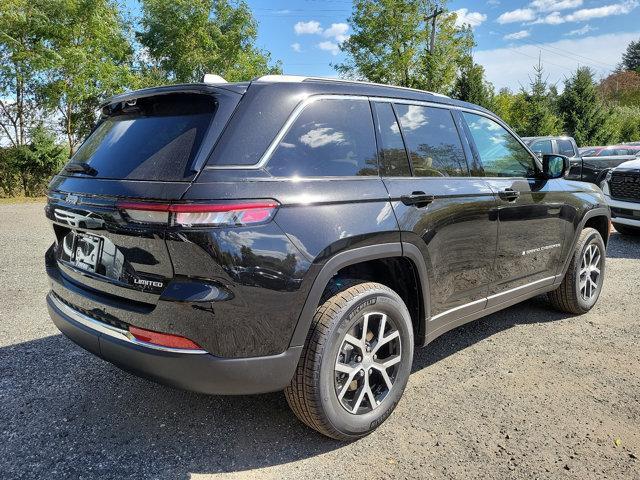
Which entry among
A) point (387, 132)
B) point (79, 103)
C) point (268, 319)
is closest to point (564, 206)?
point (387, 132)

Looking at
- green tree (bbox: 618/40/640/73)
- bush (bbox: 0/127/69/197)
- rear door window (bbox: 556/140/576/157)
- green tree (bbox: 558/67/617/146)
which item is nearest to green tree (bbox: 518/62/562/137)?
green tree (bbox: 558/67/617/146)

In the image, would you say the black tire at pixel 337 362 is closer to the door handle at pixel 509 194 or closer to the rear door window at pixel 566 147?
the door handle at pixel 509 194

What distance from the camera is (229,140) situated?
224 centimetres

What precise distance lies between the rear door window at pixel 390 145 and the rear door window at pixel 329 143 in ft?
0.21

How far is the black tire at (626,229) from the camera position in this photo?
8500 millimetres

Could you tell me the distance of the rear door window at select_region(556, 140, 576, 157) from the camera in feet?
44.2

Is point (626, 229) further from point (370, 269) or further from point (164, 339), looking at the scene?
point (164, 339)

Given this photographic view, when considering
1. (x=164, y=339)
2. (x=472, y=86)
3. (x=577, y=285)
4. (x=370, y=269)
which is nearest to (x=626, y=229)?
(x=577, y=285)

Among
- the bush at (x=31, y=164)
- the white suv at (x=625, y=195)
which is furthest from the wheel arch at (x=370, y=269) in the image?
the bush at (x=31, y=164)

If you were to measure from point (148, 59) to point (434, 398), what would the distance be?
25983 millimetres

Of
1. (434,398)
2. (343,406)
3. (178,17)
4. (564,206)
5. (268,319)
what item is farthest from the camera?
(178,17)

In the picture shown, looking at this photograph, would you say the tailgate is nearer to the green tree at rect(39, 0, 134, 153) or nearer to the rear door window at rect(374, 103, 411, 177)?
the rear door window at rect(374, 103, 411, 177)

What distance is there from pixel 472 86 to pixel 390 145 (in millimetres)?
25860

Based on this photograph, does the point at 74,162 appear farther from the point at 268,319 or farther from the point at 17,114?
the point at 17,114
